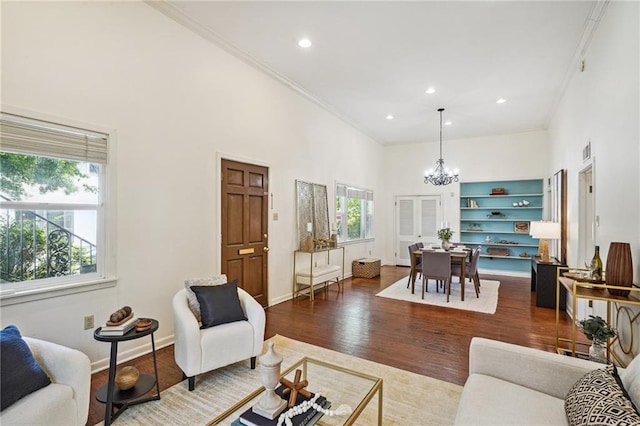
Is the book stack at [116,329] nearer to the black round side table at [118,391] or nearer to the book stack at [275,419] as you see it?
the black round side table at [118,391]

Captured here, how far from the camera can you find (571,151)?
4.64 meters

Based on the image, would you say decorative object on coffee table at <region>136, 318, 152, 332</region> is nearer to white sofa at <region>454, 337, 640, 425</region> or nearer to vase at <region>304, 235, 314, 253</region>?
white sofa at <region>454, 337, 640, 425</region>

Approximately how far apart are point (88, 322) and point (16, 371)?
4.00 ft

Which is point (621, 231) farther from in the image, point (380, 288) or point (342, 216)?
point (342, 216)

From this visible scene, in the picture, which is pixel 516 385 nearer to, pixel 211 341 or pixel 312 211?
pixel 211 341

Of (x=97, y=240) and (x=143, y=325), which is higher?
(x=97, y=240)

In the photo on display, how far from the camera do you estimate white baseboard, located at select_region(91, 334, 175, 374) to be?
280 cm

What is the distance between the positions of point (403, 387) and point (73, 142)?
3.50 meters

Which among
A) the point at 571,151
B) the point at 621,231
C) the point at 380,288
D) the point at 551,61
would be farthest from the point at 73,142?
the point at 571,151

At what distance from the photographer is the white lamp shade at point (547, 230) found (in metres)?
5.04

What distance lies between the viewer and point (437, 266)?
5.24 m

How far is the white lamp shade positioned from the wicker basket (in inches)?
125

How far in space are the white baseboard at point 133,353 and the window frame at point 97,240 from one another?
679 mm

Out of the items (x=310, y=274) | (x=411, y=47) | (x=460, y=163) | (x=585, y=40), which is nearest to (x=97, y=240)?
(x=310, y=274)
